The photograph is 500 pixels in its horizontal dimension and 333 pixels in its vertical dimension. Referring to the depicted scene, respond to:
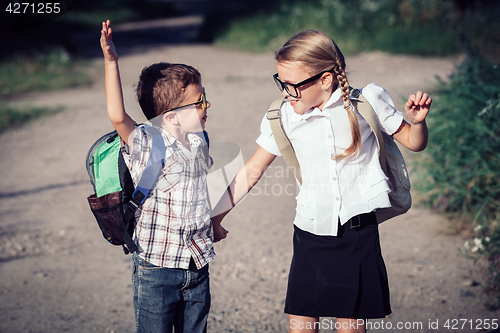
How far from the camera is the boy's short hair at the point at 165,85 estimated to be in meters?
1.82

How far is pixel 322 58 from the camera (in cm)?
179

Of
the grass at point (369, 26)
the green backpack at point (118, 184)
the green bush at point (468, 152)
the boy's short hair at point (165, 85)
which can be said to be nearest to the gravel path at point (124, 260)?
the green bush at point (468, 152)

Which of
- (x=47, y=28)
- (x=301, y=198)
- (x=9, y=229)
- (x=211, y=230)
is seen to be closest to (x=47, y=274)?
(x=9, y=229)

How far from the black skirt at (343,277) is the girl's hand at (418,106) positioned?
43cm

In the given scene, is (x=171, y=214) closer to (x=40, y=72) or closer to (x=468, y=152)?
(x=468, y=152)

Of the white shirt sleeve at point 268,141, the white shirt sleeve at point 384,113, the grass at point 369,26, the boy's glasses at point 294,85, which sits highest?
the grass at point 369,26

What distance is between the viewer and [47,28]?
57.8ft

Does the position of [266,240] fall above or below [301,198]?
below

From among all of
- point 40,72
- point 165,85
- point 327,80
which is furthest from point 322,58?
point 40,72

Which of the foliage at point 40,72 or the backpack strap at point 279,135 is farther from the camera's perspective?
the foliage at point 40,72

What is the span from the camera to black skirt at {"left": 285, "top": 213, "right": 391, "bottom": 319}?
6.19ft

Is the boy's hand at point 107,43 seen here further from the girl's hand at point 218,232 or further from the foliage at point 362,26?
the foliage at point 362,26

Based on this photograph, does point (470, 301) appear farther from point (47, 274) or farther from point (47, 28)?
point (47, 28)

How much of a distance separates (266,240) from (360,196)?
220 centimetres
